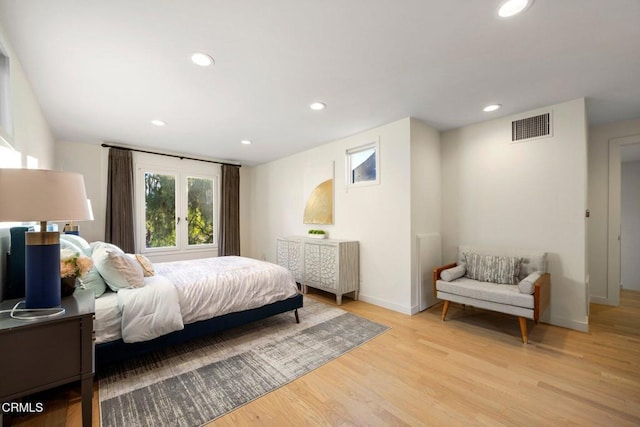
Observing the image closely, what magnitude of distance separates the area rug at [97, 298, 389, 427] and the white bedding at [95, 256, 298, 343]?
1.14 feet

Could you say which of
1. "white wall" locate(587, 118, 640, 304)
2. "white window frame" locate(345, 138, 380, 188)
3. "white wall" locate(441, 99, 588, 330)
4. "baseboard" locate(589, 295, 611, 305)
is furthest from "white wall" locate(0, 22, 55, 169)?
"baseboard" locate(589, 295, 611, 305)

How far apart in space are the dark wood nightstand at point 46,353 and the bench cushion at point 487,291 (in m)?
3.18

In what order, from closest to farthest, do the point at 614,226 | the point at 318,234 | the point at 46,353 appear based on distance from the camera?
1. the point at 46,353
2. the point at 614,226
3. the point at 318,234

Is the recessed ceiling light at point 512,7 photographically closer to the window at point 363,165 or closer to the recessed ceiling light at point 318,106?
the recessed ceiling light at point 318,106

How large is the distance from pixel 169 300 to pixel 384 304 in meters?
2.64

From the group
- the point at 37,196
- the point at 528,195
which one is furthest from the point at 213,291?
the point at 528,195

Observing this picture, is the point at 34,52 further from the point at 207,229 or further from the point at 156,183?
the point at 207,229

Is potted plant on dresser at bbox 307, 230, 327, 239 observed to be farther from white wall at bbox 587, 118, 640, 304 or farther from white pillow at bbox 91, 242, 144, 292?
white wall at bbox 587, 118, 640, 304

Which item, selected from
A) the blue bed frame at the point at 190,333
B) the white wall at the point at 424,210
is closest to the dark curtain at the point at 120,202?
the blue bed frame at the point at 190,333

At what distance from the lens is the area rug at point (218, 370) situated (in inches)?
67.9

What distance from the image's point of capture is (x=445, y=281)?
313 centimetres

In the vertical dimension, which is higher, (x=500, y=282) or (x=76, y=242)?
(x=76, y=242)

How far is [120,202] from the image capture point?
4.52m

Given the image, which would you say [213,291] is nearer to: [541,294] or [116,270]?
[116,270]
